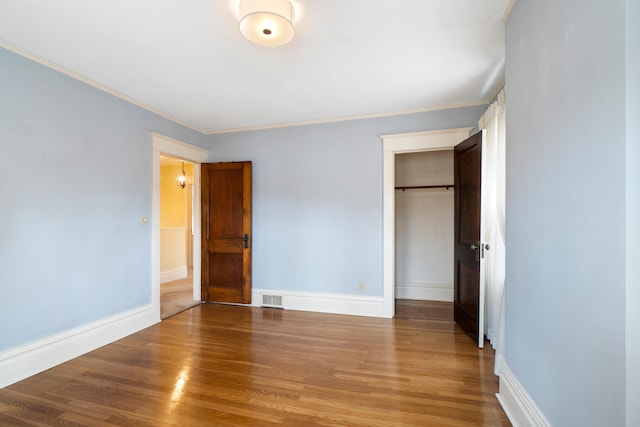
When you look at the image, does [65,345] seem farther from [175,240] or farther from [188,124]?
[175,240]

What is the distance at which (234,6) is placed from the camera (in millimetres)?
1869

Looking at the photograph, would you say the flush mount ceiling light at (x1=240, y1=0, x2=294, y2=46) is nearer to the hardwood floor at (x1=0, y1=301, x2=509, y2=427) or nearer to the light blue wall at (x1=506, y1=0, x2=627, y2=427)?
the light blue wall at (x1=506, y1=0, x2=627, y2=427)

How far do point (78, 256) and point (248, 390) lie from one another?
83.2 inches

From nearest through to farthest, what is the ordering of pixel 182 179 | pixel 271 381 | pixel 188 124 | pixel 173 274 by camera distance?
1. pixel 271 381
2. pixel 188 124
3. pixel 173 274
4. pixel 182 179

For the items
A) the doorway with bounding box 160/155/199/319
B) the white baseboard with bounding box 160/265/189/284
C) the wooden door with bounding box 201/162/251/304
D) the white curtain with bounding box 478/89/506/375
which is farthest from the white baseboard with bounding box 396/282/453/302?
the white baseboard with bounding box 160/265/189/284

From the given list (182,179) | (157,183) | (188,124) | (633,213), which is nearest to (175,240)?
(182,179)

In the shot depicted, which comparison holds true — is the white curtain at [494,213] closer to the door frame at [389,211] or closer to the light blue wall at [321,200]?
the light blue wall at [321,200]

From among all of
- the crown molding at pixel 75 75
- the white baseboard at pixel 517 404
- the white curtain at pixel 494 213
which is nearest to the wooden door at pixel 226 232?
the crown molding at pixel 75 75

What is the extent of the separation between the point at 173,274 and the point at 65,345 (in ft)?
11.9

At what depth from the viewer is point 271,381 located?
232cm

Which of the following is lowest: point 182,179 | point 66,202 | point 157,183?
point 66,202

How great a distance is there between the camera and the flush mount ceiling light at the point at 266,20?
1.74m

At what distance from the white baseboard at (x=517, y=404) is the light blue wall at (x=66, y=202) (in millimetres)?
3686

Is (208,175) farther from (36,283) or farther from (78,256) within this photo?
(36,283)
